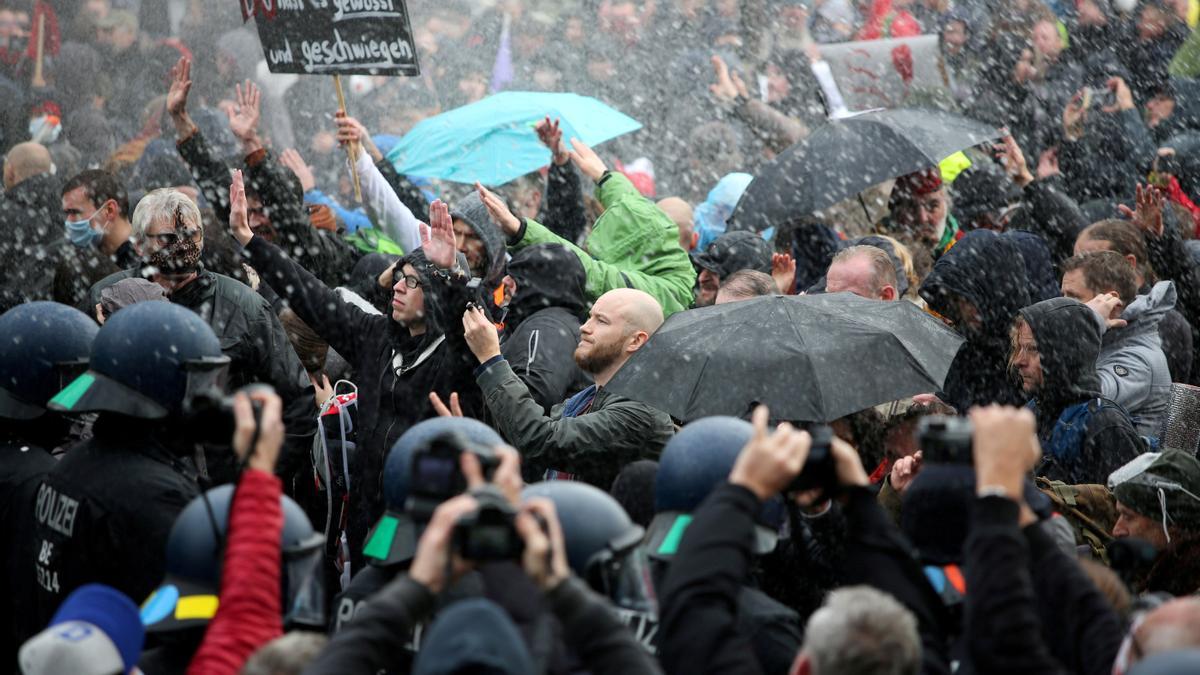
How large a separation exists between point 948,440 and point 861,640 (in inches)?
24.7

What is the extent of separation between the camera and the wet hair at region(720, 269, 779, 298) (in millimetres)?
6543

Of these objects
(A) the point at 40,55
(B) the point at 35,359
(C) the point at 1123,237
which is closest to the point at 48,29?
(A) the point at 40,55

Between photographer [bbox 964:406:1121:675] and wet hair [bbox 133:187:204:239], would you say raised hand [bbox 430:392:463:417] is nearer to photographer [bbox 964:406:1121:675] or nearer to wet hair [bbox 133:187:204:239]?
wet hair [bbox 133:187:204:239]

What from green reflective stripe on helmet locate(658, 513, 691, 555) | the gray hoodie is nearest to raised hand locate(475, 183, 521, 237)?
the gray hoodie

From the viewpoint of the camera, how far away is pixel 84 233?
298 inches

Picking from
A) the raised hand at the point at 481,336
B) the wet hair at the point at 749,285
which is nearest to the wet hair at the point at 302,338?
the raised hand at the point at 481,336

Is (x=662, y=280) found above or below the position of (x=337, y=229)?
below

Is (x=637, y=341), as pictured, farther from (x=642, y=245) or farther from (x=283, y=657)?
(x=283, y=657)

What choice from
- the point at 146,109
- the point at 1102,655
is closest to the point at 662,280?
the point at 1102,655

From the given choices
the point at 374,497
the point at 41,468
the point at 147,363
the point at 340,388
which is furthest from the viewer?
the point at 340,388

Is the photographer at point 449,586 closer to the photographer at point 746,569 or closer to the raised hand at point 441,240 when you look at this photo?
the photographer at point 746,569

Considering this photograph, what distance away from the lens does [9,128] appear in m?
12.7

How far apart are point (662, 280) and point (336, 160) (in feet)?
20.2

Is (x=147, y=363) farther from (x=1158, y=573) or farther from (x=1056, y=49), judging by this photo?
(x=1056, y=49)
